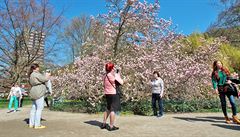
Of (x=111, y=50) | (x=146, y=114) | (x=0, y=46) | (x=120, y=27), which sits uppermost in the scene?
(x=0, y=46)

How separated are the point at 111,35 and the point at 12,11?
1464 centimetres

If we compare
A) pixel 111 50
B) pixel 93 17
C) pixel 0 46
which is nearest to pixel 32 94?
pixel 111 50

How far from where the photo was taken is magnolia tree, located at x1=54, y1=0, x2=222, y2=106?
12.9 metres

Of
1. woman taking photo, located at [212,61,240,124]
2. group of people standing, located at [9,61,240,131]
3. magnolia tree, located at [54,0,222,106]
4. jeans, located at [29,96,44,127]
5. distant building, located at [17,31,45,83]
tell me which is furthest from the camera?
distant building, located at [17,31,45,83]

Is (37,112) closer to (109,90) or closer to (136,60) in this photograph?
(109,90)

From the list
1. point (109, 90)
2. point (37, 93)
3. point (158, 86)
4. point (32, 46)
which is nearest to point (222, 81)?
point (158, 86)

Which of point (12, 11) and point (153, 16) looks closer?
point (153, 16)

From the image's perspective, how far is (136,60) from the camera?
43.8 ft

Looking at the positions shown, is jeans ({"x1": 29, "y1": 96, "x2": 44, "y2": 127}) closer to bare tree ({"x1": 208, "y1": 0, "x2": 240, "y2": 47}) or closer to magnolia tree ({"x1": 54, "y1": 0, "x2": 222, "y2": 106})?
magnolia tree ({"x1": 54, "y1": 0, "x2": 222, "y2": 106})

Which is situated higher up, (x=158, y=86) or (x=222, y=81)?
(x=158, y=86)

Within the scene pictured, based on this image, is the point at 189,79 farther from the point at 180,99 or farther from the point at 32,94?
the point at 32,94

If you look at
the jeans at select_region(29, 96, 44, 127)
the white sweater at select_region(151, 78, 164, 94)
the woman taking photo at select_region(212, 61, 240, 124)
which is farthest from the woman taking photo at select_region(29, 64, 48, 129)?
the woman taking photo at select_region(212, 61, 240, 124)

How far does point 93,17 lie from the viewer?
1636cm

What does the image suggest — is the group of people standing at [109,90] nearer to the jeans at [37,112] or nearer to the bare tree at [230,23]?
the jeans at [37,112]
